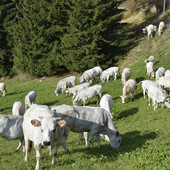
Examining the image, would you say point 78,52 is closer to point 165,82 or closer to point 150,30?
point 150,30

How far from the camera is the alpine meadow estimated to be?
1520cm

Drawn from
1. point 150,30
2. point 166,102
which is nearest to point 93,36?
point 150,30

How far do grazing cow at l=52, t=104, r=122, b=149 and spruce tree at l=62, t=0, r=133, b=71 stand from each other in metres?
24.3

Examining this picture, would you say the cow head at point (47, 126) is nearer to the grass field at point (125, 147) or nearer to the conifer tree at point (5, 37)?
the grass field at point (125, 147)

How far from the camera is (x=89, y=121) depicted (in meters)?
10.3

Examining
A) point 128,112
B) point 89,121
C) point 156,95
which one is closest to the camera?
point 89,121

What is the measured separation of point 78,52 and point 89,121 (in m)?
26.1

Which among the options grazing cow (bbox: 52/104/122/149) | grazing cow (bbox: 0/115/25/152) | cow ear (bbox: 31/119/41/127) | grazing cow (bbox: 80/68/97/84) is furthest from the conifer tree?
cow ear (bbox: 31/119/41/127)

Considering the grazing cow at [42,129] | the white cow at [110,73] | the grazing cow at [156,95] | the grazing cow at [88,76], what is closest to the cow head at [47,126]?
the grazing cow at [42,129]

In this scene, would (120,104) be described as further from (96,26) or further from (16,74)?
(16,74)

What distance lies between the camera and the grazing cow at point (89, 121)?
10164 mm

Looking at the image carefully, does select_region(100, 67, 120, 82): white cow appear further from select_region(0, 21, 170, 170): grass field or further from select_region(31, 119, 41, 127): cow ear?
select_region(31, 119, 41, 127): cow ear

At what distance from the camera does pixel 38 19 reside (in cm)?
3984

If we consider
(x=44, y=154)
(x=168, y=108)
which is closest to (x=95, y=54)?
(x=168, y=108)
